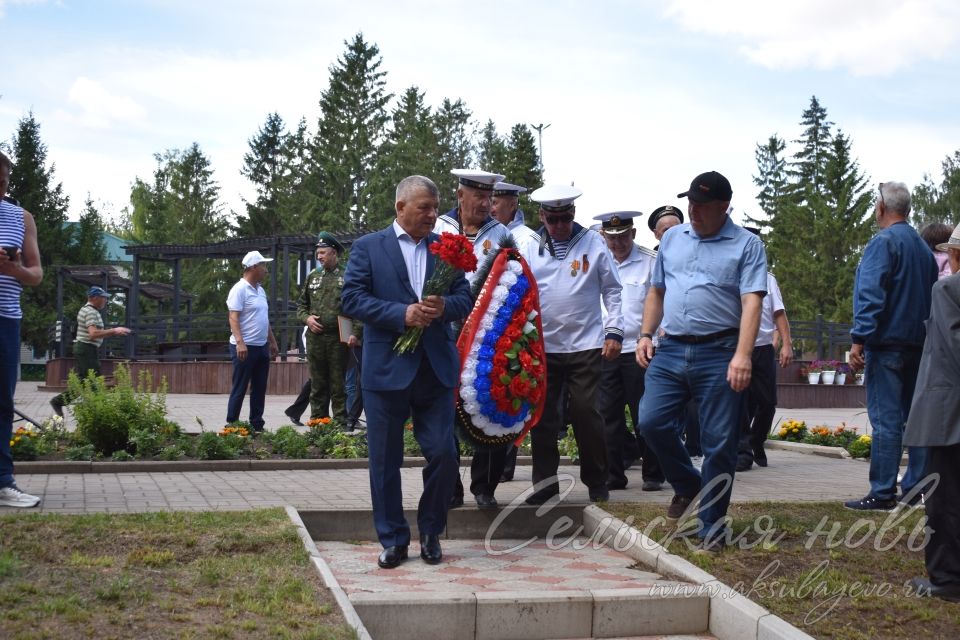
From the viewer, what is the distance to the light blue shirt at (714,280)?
618cm

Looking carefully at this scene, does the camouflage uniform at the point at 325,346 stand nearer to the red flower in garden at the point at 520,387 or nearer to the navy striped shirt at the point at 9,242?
the navy striped shirt at the point at 9,242

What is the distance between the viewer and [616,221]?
8859mm

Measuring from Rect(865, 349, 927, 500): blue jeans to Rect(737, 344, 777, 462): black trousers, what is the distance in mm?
1736

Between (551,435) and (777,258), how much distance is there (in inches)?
2021

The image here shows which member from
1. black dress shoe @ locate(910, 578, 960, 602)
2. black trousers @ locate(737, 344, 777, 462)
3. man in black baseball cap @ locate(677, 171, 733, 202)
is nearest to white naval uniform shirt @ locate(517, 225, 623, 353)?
man in black baseball cap @ locate(677, 171, 733, 202)

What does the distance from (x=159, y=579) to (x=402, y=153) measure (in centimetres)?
5669

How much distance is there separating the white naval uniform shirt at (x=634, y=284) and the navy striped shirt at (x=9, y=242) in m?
4.63

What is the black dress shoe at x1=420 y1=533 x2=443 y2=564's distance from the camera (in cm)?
598

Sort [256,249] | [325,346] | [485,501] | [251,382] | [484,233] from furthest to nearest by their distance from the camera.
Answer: [256,249] → [325,346] → [251,382] → [484,233] → [485,501]

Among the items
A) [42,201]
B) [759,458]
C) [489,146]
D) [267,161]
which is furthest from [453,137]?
[759,458]

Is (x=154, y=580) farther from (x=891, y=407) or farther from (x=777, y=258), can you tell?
(x=777, y=258)

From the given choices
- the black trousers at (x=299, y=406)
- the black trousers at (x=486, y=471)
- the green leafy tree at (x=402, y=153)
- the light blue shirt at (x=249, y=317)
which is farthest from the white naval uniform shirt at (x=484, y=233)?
the green leafy tree at (x=402, y=153)

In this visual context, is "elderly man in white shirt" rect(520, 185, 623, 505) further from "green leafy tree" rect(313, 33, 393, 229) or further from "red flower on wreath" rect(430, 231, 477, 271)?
"green leafy tree" rect(313, 33, 393, 229)

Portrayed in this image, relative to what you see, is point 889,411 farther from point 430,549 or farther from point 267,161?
point 267,161
